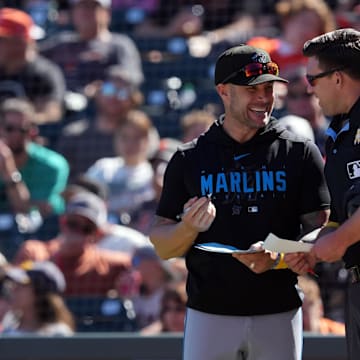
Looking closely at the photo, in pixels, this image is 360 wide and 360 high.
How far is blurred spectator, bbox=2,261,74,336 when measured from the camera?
590cm

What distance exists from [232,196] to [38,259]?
2.89 meters

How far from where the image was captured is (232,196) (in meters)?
3.68

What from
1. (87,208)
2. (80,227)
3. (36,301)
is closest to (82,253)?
(80,227)

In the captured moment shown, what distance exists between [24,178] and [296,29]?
2242 mm

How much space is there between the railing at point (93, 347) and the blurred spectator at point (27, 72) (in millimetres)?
2115

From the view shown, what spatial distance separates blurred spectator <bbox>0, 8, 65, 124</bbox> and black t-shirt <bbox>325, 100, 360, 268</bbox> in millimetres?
4248

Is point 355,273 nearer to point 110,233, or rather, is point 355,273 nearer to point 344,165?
point 344,165

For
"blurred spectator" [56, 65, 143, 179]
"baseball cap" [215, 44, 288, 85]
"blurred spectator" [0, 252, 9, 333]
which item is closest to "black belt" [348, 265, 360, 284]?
"baseball cap" [215, 44, 288, 85]

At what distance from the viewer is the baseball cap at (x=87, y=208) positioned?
250 inches

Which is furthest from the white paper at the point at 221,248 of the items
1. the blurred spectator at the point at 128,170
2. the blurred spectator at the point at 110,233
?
the blurred spectator at the point at 128,170

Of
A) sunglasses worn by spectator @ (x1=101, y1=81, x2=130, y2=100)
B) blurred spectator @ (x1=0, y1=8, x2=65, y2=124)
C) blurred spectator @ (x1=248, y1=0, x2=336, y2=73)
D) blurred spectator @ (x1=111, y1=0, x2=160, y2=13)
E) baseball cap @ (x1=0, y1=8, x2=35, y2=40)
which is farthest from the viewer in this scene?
blurred spectator @ (x1=111, y1=0, x2=160, y2=13)

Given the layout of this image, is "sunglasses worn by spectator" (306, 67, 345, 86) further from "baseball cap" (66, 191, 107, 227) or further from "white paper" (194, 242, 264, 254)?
"baseball cap" (66, 191, 107, 227)

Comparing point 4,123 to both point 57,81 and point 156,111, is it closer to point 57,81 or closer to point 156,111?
point 57,81

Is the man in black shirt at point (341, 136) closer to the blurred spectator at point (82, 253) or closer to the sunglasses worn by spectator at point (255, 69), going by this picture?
the sunglasses worn by spectator at point (255, 69)
